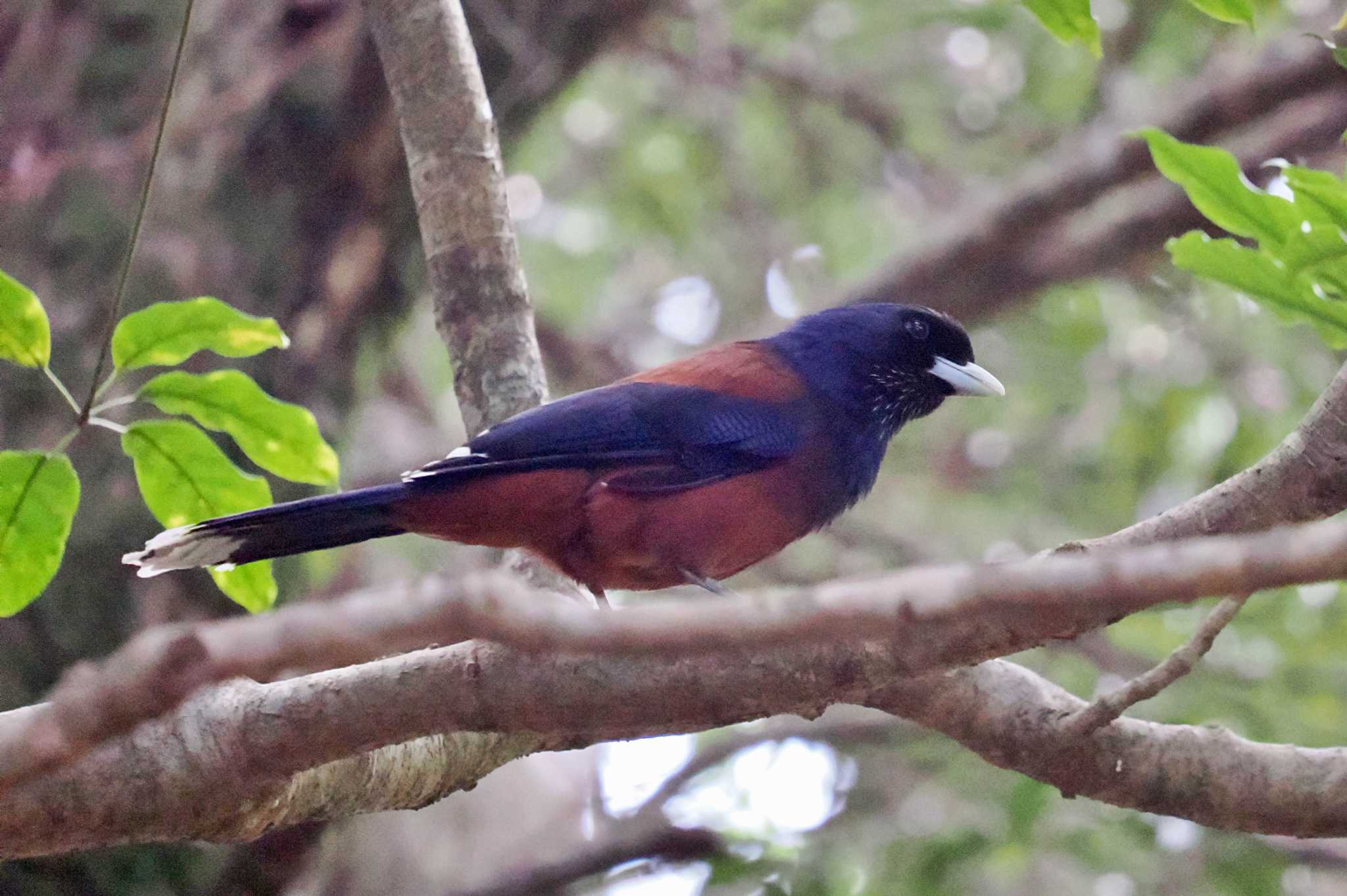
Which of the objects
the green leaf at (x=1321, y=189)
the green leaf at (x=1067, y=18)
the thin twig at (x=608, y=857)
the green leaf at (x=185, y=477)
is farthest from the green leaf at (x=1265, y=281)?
the thin twig at (x=608, y=857)

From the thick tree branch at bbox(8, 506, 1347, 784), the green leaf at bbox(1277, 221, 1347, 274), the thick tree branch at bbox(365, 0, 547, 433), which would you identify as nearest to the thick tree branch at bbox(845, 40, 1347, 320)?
the thick tree branch at bbox(365, 0, 547, 433)

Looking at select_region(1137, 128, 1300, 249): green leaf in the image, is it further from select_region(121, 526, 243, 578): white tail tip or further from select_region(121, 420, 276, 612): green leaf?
select_region(121, 526, 243, 578): white tail tip

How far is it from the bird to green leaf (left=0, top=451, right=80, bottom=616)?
363mm

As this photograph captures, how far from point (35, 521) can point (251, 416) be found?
438 mm

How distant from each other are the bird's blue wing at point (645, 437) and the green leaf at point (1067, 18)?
55.4 inches

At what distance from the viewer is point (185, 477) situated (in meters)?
2.78

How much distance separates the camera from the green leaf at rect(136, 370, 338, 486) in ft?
8.75

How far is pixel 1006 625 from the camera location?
2.20 m

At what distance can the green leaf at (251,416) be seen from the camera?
2.67 meters

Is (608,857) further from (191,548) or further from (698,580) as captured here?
(191,548)

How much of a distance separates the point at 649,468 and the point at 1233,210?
1.64 metres

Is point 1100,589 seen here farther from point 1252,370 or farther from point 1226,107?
point 1252,370

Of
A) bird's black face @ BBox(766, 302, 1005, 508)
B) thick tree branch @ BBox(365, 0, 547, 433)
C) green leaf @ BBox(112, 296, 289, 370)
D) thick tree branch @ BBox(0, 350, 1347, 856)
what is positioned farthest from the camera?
bird's black face @ BBox(766, 302, 1005, 508)

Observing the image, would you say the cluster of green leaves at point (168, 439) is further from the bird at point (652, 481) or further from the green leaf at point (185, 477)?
the bird at point (652, 481)
